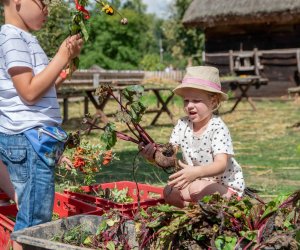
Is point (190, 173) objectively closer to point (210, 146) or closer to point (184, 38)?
point (210, 146)

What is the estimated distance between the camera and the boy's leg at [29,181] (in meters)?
2.95

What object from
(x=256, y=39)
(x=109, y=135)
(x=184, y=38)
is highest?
(x=184, y=38)

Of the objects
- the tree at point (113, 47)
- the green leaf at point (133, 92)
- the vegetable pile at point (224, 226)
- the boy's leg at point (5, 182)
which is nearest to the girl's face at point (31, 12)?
the green leaf at point (133, 92)

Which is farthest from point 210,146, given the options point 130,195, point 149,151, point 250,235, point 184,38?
point 184,38

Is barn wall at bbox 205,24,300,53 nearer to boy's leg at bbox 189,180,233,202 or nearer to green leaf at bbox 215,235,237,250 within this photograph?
boy's leg at bbox 189,180,233,202

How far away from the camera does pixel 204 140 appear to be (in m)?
3.55

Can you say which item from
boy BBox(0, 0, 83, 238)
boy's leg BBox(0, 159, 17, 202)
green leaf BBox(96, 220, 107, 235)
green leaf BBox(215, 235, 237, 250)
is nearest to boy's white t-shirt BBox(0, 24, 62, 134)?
boy BBox(0, 0, 83, 238)

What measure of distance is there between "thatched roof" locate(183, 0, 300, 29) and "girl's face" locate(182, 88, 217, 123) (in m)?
15.9

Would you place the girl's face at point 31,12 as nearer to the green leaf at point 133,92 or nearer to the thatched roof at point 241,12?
the green leaf at point 133,92

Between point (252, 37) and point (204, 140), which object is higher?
point (252, 37)

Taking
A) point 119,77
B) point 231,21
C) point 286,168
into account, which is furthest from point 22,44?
point 119,77

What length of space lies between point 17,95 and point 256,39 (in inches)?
677

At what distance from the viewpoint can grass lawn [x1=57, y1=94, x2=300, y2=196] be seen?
236 inches

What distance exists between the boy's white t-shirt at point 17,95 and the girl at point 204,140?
778 millimetres
